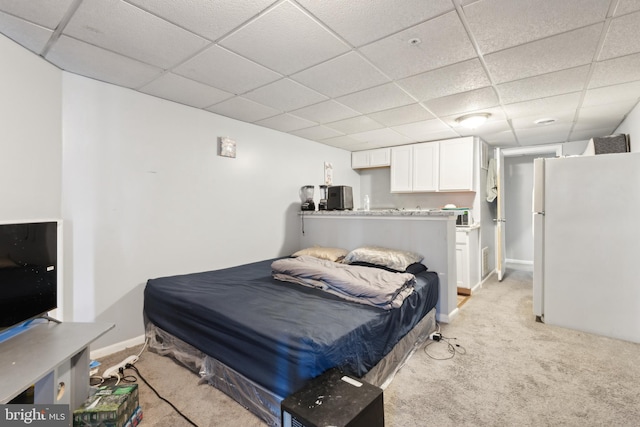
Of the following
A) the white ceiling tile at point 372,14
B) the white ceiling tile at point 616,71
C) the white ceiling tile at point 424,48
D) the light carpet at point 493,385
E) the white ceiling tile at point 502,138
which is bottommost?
the light carpet at point 493,385

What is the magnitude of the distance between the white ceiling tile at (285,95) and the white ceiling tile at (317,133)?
0.90 meters

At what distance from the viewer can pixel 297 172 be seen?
449 cm

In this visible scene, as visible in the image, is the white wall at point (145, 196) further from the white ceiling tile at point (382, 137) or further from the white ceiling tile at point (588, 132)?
the white ceiling tile at point (588, 132)

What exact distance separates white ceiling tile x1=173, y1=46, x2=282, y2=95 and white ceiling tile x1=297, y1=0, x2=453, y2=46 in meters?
0.79

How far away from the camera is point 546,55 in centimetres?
213

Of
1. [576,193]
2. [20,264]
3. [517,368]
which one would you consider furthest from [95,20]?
[576,193]

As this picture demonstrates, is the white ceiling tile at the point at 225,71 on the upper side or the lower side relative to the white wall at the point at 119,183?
upper

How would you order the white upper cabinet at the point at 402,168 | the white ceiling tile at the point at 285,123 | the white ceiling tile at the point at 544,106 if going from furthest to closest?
the white upper cabinet at the point at 402,168, the white ceiling tile at the point at 285,123, the white ceiling tile at the point at 544,106

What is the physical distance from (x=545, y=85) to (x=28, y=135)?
4214mm

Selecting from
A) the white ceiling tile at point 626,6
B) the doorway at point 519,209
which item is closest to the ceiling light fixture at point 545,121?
the white ceiling tile at point 626,6

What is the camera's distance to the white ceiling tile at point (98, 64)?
2026 mm

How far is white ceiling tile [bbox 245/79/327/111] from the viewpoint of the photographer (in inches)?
106

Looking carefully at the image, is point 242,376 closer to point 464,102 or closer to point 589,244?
point 464,102

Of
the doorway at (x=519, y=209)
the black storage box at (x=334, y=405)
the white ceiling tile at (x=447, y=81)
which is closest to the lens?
the black storage box at (x=334, y=405)
